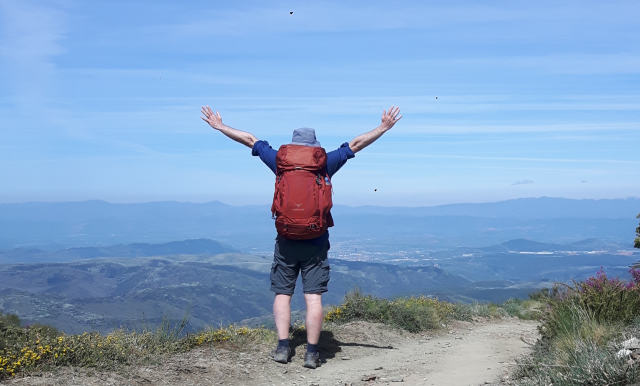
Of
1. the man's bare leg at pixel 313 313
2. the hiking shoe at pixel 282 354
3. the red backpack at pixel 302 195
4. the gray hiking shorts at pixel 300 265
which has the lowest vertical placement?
the hiking shoe at pixel 282 354

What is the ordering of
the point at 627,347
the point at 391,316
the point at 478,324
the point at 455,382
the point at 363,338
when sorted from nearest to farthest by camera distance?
the point at 627,347
the point at 455,382
the point at 363,338
the point at 391,316
the point at 478,324

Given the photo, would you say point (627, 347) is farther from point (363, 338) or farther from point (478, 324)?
point (478, 324)

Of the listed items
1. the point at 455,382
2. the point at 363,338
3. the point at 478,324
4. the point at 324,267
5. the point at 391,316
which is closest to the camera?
the point at 455,382

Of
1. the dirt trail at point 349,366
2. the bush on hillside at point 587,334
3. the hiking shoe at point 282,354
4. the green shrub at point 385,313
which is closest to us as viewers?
the bush on hillside at point 587,334

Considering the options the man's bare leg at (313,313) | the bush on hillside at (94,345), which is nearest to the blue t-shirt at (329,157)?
the man's bare leg at (313,313)

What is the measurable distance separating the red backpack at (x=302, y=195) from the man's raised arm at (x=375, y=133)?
1.82ft

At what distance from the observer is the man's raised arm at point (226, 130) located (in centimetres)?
774

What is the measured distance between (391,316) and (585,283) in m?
3.60

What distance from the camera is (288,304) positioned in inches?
297

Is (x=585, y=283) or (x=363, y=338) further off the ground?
(x=585, y=283)

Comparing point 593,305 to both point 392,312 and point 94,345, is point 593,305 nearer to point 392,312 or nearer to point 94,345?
point 392,312

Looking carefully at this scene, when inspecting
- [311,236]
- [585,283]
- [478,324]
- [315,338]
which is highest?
[311,236]

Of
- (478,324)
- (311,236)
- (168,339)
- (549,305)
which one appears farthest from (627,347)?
(478,324)

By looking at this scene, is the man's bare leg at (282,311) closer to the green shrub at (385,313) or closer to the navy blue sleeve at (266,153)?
the navy blue sleeve at (266,153)
